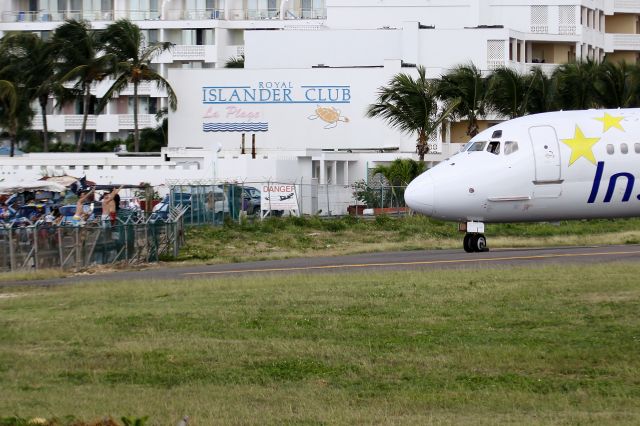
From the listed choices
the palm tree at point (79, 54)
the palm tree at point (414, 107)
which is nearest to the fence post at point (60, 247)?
the palm tree at point (414, 107)

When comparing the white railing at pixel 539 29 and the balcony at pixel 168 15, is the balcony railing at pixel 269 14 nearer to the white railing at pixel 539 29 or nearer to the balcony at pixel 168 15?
the balcony at pixel 168 15

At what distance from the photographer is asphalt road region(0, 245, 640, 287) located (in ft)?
99.7

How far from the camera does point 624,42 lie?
10656cm

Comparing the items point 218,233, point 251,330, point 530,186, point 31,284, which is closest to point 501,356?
point 251,330

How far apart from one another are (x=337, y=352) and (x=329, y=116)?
2494 inches

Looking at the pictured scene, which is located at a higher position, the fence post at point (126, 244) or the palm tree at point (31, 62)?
the palm tree at point (31, 62)

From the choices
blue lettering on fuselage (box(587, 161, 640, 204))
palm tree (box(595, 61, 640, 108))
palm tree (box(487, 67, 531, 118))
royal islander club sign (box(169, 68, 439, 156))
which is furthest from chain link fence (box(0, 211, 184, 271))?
royal islander club sign (box(169, 68, 439, 156))

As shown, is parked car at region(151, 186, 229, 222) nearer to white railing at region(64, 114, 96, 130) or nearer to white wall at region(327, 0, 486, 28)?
white wall at region(327, 0, 486, 28)

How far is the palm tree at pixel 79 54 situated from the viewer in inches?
3159

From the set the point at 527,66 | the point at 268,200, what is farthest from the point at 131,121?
the point at 268,200

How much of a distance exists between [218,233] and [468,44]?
148ft

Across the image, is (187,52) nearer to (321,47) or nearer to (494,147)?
(321,47)

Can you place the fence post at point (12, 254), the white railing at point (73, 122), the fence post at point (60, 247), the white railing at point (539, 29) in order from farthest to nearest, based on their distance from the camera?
the white railing at point (73, 122) → the white railing at point (539, 29) → the fence post at point (60, 247) → the fence post at point (12, 254)

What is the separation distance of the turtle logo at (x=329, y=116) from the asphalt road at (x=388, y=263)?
146 feet
